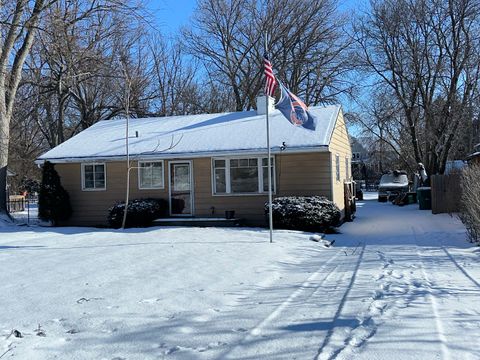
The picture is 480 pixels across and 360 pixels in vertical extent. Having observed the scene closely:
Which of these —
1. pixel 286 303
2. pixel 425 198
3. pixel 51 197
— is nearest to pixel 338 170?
pixel 425 198

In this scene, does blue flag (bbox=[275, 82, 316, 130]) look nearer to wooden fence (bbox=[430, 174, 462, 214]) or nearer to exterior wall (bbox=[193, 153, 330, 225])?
exterior wall (bbox=[193, 153, 330, 225])

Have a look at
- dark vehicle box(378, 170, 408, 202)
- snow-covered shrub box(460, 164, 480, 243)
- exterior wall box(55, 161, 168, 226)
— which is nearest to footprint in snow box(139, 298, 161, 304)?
snow-covered shrub box(460, 164, 480, 243)

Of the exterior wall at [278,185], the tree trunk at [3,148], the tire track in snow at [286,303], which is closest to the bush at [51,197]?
the tree trunk at [3,148]

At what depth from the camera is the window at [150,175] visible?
1872 cm

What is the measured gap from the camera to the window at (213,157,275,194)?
17719 mm

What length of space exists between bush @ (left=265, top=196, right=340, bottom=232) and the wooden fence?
6324 mm

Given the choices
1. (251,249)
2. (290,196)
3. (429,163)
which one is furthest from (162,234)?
(429,163)

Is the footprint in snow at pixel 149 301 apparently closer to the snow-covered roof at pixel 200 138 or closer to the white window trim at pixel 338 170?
the snow-covered roof at pixel 200 138

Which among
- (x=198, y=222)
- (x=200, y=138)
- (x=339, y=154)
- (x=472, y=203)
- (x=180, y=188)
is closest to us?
(x=472, y=203)

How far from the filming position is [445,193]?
66.2 ft

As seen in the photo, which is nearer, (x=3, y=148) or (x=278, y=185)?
(x=278, y=185)

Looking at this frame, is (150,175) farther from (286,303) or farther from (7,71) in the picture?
(286,303)

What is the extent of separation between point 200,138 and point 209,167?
1587 mm

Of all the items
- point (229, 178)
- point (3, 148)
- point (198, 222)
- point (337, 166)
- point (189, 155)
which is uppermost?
point (3, 148)
